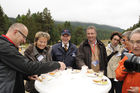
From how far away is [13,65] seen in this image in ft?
6.07

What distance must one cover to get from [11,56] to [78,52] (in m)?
2.46

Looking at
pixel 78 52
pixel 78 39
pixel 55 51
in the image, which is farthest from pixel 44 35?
pixel 78 39

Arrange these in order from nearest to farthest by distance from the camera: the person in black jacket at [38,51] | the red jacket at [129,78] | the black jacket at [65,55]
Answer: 1. the red jacket at [129,78]
2. the person in black jacket at [38,51]
3. the black jacket at [65,55]

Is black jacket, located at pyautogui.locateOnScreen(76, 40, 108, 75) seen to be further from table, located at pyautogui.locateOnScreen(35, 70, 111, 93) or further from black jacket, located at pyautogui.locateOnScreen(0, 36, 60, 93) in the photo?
black jacket, located at pyautogui.locateOnScreen(0, 36, 60, 93)

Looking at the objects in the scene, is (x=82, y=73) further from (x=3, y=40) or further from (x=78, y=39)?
(x=78, y=39)

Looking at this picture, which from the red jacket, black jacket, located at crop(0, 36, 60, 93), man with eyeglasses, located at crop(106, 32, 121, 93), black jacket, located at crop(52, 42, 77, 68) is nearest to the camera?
black jacket, located at crop(0, 36, 60, 93)

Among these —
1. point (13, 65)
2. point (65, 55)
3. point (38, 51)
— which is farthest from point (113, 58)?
point (13, 65)

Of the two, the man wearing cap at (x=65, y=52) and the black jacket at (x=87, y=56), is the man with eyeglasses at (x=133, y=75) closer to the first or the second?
the black jacket at (x=87, y=56)

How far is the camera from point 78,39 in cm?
4856

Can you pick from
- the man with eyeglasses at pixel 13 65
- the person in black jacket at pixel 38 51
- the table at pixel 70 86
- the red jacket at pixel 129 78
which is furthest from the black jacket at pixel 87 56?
the man with eyeglasses at pixel 13 65

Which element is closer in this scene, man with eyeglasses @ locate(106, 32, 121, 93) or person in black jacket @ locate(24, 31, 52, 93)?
person in black jacket @ locate(24, 31, 52, 93)

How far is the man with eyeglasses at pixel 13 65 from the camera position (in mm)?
1815

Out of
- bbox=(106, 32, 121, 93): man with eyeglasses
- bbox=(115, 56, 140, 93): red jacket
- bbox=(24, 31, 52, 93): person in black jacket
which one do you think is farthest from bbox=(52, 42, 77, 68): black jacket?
bbox=(115, 56, 140, 93): red jacket

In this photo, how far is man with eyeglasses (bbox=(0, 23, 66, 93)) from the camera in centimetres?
182
